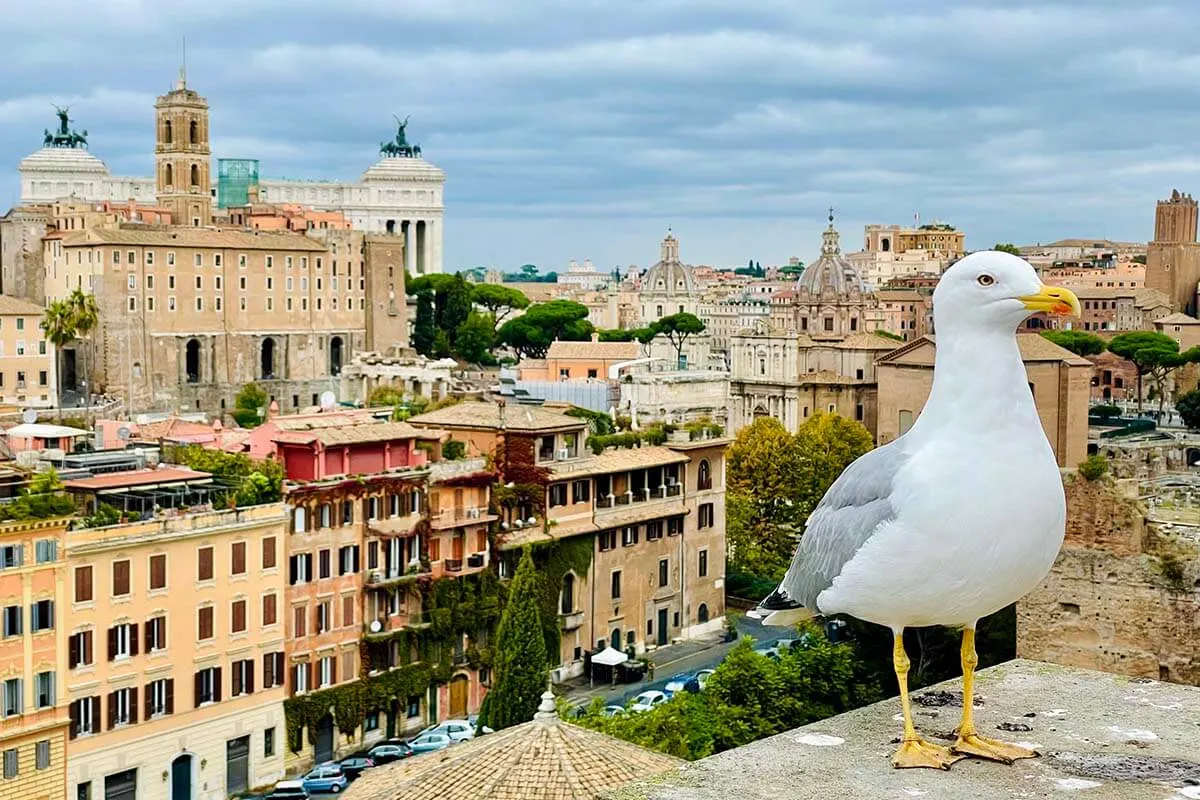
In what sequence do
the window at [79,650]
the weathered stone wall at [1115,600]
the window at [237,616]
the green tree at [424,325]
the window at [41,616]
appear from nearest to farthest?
the weathered stone wall at [1115,600]
the window at [41,616]
the window at [79,650]
the window at [237,616]
the green tree at [424,325]

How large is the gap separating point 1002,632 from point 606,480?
40.6ft

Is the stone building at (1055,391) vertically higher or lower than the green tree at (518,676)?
higher

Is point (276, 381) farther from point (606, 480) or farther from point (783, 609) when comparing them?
point (783, 609)

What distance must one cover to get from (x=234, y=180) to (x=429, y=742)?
89.6m

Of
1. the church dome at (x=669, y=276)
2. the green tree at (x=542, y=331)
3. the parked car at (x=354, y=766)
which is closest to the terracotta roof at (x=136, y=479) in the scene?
the parked car at (x=354, y=766)

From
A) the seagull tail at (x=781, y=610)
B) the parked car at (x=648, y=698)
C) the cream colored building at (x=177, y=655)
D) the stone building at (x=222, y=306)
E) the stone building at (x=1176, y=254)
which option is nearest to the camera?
the seagull tail at (x=781, y=610)

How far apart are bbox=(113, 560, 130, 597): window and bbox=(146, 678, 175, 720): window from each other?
1.75 meters

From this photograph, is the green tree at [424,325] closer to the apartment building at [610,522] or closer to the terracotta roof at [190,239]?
the terracotta roof at [190,239]

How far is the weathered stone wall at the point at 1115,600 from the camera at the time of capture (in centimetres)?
2191

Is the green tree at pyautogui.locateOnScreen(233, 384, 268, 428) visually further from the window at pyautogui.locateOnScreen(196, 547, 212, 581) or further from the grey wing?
the grey wing

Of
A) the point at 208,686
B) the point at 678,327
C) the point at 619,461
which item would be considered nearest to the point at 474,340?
the point at 678,327

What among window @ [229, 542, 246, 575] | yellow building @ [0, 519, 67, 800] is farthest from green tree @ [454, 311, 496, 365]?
yellow building @ [0, 519, 67, 800]

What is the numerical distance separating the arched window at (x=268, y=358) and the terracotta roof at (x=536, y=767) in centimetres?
5987

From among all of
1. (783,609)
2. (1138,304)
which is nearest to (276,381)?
(1138,304)
